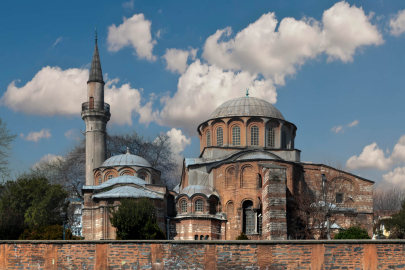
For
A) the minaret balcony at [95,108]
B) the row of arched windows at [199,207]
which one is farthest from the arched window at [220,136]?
the minaret balcony at [95,108]

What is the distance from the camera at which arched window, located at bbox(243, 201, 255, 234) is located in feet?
87.2

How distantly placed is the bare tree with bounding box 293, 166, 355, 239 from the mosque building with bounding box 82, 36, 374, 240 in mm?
70

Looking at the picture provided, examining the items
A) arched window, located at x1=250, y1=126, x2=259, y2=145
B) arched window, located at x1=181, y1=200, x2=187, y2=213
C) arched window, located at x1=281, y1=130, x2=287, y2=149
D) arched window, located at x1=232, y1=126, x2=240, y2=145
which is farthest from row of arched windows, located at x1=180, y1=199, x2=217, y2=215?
arched window, located at x1=281, y1=130, x2=287, y2=149

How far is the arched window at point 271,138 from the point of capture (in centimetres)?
3094

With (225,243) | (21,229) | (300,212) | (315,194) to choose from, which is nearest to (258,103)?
(315,194)

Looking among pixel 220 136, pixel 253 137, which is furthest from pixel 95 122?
pixel 253 137

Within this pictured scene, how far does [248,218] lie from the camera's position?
26.8 m

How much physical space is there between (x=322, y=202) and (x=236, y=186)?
494cm

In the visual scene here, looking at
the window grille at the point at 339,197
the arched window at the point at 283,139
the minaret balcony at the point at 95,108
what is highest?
→ the minaret balcony at the point at 95,108

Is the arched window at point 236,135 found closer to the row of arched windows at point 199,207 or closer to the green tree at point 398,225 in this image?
the row of arched windows at point 199,207

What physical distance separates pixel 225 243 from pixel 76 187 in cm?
3257

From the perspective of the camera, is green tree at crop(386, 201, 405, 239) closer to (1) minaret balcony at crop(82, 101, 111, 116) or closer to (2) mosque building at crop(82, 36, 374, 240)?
(2) mosque building at crop(82, 36, 374, 240)

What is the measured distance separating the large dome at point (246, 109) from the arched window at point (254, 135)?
3.27ft

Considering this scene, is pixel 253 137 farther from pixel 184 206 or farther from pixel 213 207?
pixel 184 206
